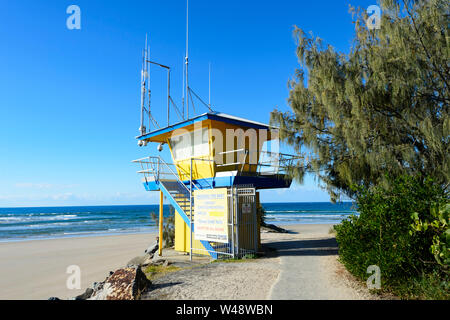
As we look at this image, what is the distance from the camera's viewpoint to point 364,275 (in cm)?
767

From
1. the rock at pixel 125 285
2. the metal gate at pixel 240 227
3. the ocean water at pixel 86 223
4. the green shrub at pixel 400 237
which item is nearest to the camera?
the green shrub at pixel 400 237

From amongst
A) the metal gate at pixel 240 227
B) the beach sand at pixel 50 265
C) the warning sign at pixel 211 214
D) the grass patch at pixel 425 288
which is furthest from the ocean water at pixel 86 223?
the beach sand at pixel 50 265

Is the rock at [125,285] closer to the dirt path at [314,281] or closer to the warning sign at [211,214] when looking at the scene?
the dirt path at [314,281]

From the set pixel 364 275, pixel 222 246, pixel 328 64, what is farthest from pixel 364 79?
pixel 222 246

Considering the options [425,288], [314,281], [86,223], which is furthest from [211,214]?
[86,223]

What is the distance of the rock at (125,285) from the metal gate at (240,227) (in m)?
4.56

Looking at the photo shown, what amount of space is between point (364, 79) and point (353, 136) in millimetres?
2013

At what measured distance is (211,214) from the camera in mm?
12438

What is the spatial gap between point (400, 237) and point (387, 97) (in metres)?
5.39

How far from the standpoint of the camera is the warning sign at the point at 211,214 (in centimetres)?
1191

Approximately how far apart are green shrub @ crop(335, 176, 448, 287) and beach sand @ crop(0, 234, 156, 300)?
10713mm

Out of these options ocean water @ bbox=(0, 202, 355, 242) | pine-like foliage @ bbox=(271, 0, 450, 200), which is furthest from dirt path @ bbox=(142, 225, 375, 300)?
pine-like foliage @ bbox=(271, 0, 450, 200)
